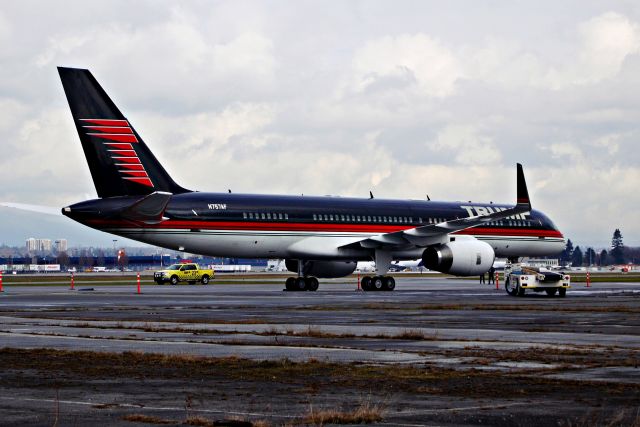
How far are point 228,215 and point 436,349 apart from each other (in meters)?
36.7

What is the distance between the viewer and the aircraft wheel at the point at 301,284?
204 feet

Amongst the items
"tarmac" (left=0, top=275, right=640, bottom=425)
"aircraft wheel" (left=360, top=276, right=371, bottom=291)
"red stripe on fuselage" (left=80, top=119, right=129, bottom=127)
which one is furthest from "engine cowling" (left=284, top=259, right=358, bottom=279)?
"tarmac" (left=0, top=275, right=640, bottom=425)

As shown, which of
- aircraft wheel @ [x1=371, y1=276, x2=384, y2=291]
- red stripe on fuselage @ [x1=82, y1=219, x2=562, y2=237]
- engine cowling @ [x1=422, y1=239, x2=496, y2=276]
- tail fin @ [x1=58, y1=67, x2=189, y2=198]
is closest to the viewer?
Answer: tail fin @ [x1=58, y1=67, x2=189, y2=198]

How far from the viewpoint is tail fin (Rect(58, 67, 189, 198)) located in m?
54.6

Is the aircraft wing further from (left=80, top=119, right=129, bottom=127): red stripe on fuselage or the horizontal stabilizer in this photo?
(left=80, top=119, right=129, bottom=127): red stripe on fuselage

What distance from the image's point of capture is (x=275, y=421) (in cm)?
1224

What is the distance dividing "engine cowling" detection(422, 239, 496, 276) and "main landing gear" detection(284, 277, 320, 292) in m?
6.55

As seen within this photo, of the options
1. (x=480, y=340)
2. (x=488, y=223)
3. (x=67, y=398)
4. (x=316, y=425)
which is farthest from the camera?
(x=488, y=223)

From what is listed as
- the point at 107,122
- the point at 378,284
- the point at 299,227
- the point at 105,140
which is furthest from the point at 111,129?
the point at 378,284

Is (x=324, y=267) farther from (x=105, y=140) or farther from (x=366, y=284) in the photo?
(x=105, y=140)

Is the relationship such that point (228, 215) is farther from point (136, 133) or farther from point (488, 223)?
point (488, 223)

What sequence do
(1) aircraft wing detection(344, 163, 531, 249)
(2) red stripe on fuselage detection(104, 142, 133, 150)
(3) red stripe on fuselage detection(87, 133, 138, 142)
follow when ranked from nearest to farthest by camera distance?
1. (3) red stripe on fuselage detection(87, 133, 138, 142)
2. (2) red stripe on fuselage detection(104, 142, 133, 150)
3. (1) aircraft wing detection(344, 163, 531, 249)

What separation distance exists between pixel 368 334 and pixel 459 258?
114 feet

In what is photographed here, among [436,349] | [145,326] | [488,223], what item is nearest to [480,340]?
[436,349]
